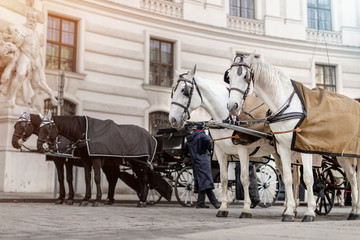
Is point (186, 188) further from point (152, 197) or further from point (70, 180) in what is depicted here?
point (70, 180)

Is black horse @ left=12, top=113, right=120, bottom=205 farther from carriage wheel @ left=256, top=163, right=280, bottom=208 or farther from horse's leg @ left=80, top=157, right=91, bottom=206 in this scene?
carriage wheel @ left=256, top=163, right=280, bottom=208

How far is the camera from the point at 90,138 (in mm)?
9984

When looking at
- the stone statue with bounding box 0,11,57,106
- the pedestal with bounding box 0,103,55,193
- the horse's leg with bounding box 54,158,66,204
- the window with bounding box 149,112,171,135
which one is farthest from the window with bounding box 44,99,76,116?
the horse's leg with bounding box 54,158,66,204

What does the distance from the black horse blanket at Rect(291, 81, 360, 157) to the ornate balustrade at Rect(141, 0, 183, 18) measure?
43.5 feet

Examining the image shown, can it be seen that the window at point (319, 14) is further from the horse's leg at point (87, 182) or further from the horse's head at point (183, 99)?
the horse's head at point (183, 99)

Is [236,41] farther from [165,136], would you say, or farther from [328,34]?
[165,136]

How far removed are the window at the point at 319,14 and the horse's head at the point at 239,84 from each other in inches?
718

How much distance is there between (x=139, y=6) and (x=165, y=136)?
930cm

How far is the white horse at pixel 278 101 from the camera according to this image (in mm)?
7051

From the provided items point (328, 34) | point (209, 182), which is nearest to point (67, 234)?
point (209, 182)

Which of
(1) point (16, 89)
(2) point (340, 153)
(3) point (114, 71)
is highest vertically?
(3) point (114, 71)

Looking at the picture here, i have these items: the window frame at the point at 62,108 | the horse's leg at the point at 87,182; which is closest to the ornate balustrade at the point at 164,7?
the window frame at the point at 62,108

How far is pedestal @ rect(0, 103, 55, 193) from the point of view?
14.3 m

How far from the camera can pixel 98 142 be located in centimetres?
1003
